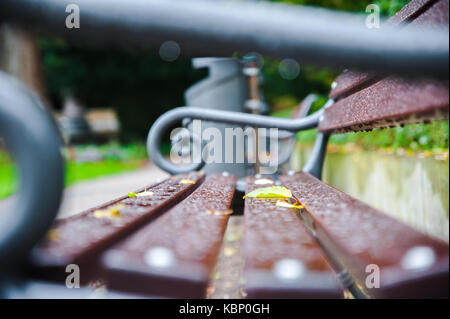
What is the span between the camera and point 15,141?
1.49ft

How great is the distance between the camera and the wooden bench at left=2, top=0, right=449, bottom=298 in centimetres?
42

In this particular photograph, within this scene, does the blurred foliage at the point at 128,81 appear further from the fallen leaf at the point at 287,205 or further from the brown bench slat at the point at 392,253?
the brown bench slat at the point at 392,253

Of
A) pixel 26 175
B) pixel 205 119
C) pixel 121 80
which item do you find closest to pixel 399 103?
pixel 26 175

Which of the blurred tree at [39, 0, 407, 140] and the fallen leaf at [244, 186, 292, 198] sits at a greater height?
the blurred tree at [39, 0, 407, 140]

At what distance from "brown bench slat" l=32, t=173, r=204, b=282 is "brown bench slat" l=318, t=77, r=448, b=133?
48cm

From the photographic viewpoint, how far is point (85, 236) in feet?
1.75

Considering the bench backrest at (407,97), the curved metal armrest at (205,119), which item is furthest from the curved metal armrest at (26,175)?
the curved metal armrest at (205,119)

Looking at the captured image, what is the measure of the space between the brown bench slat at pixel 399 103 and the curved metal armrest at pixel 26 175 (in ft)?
1.70

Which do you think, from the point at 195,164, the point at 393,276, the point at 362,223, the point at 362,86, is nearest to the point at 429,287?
the point at 393,276

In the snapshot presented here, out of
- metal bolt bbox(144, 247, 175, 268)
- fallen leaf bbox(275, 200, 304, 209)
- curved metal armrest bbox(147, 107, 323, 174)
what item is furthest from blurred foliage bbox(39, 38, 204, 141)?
metal bolt bbox(144, 247, 175, 268)

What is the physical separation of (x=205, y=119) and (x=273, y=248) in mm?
1041

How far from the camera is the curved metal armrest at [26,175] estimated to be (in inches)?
17.8

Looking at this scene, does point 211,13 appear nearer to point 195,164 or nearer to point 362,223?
point 362,223

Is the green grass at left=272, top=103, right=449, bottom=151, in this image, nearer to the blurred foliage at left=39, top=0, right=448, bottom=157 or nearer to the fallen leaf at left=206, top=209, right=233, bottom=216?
the fallen leaf at left=206, top=209, right=233, bottom=216
